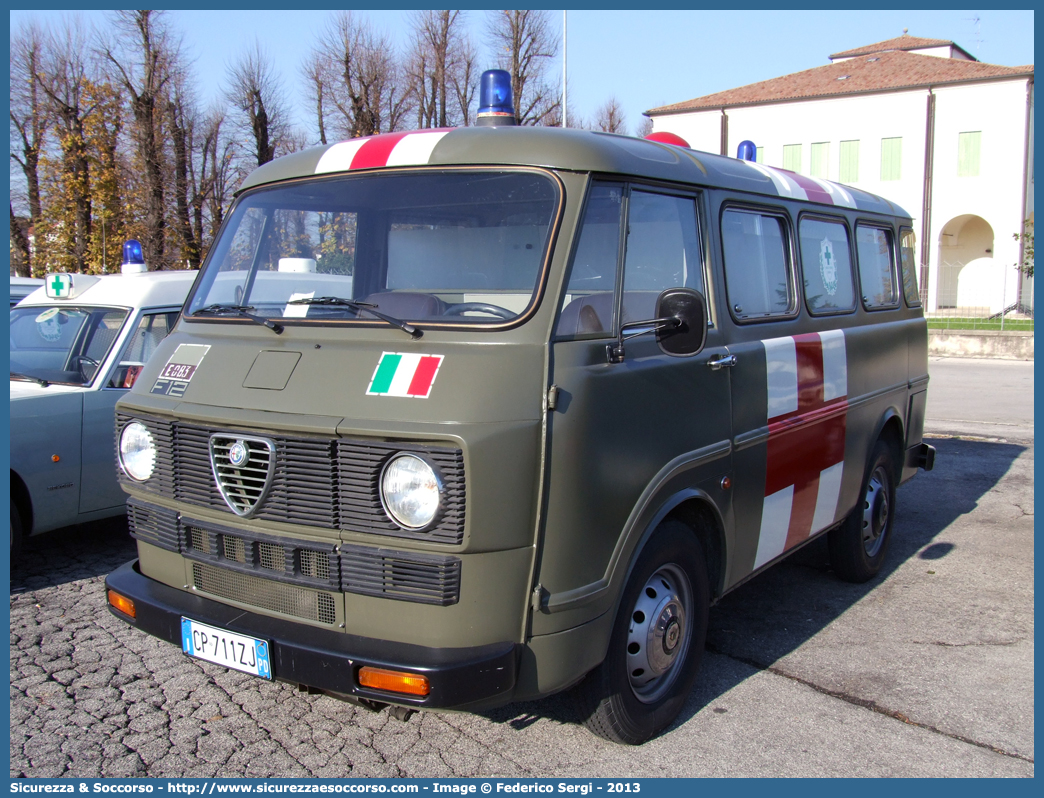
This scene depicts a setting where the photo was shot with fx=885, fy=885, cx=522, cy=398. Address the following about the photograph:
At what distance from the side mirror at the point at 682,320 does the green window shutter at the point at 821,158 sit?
40696mm

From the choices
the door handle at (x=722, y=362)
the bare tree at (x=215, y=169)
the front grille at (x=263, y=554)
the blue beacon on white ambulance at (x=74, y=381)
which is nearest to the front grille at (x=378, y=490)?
the front grille at (x=263, y=554)

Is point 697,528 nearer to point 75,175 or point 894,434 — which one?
point 894,434

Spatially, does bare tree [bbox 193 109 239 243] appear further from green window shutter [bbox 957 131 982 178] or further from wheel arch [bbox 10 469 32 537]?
green window shutter [bbox 957 131 982 178]

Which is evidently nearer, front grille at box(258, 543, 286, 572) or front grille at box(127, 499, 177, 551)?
front grille at box(258, 543, 286, 572)

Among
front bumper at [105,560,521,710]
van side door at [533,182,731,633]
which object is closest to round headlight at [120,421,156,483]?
front bumper at [105,560,521,710]

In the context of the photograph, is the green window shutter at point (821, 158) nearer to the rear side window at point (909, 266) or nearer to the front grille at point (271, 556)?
the rear side window at point (909, 266)

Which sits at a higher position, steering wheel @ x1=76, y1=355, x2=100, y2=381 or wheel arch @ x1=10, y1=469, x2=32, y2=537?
steering wheel @ x1=76, y1=355, x2=100, y2=381

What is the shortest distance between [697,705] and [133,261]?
5993mm

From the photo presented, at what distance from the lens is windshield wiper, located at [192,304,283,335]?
11.3 ft

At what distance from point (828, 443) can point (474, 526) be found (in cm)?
282

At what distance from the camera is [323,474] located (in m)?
2.95

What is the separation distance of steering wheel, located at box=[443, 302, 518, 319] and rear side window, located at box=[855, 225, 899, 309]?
3381 mm

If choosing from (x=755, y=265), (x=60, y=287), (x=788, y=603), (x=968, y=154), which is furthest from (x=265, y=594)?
(x=968, y=154)

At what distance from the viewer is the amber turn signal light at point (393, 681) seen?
2.77 m
